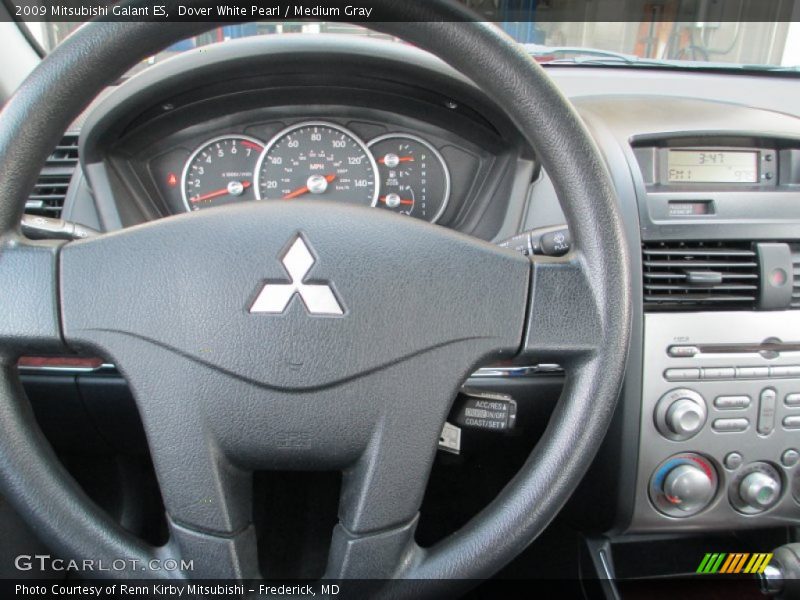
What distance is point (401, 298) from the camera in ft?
2.54

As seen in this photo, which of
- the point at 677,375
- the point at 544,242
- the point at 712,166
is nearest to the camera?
the point at 544,242

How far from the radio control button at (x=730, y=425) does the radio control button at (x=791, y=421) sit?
7 cm

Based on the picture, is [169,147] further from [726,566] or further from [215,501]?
[726,566]

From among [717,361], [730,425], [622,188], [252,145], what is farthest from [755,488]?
[252,145]

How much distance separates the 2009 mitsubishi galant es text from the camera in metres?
0.77

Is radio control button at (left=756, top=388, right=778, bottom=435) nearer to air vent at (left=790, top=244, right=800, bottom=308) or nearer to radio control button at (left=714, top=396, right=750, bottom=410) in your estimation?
radio control button at (left=714, top=396, right=750, bottom=410)

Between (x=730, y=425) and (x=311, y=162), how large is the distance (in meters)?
0.92

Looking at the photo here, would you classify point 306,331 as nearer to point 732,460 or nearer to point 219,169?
point 219,169

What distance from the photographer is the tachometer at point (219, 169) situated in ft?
4.51

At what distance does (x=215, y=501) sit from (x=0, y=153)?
45 centimetres

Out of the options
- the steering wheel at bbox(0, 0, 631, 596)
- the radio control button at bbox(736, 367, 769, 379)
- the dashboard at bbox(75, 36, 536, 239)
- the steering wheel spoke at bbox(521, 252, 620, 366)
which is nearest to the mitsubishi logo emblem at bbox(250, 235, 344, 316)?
the steering wheel at bbox(0, 0, 631, 596)

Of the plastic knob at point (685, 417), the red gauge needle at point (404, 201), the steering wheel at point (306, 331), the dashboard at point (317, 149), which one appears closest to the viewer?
the steering wheel at point (306, 331)

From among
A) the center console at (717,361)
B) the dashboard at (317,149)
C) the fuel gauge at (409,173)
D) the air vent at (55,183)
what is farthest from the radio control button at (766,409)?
the air vent at (55,183)

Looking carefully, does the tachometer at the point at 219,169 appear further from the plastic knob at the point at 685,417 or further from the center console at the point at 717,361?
the plastic knob at the point at 685,417
